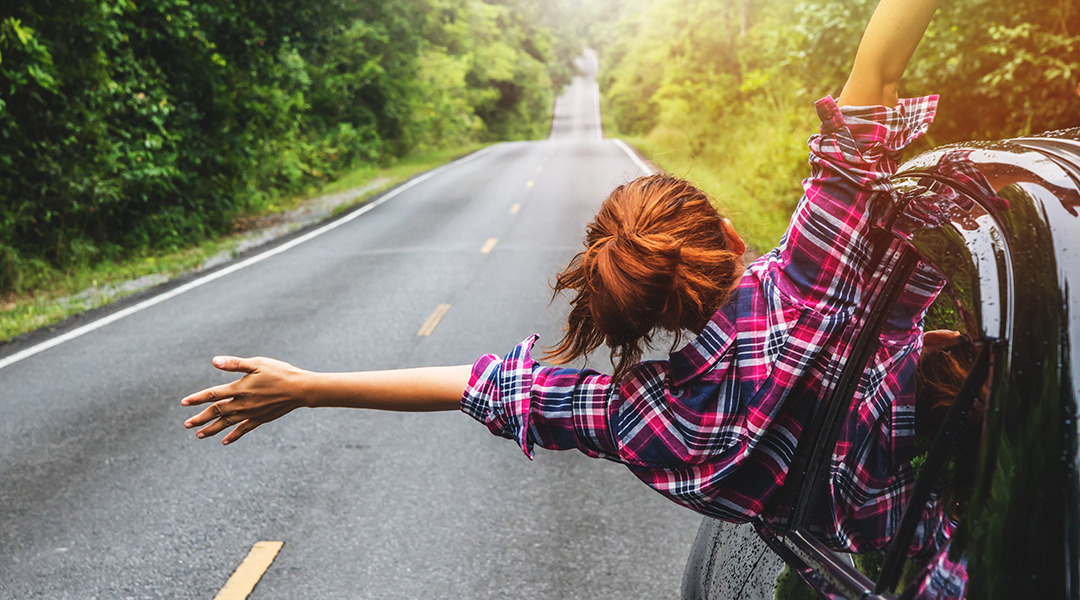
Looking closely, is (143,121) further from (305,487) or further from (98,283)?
(305,487)

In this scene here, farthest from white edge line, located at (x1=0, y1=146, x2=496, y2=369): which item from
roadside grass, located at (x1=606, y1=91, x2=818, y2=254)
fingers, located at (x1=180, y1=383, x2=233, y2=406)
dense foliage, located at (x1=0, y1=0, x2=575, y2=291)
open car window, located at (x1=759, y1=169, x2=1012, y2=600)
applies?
open car window, located at (x1=759, y1=169, x2=1012, y2=600)

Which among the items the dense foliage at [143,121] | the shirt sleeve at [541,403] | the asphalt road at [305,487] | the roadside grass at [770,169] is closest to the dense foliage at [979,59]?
the roadside grass at [770,169]

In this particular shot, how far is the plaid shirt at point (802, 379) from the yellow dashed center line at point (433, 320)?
6579 mm

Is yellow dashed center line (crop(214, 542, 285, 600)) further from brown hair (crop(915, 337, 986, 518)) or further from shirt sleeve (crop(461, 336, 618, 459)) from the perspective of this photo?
brown hair (crop(915, 337, 986, 518))

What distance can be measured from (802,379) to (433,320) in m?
7.21

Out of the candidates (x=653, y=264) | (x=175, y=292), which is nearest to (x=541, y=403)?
(x=653, y=264)

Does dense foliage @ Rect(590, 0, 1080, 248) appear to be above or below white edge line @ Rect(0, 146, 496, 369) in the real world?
above

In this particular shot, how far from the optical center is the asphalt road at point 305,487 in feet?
12.0

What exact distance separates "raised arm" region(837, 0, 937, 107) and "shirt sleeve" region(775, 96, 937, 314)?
1.6 inches

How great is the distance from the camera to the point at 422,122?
38.5m

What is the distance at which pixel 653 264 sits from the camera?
145cm

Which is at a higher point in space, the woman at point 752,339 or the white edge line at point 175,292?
the woman at point 752,339

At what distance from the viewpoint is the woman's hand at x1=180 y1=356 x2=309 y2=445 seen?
5.35ft

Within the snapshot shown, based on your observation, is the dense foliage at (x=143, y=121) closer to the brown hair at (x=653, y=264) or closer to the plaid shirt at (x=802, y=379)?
the brown hair at (x=653, y=264)
